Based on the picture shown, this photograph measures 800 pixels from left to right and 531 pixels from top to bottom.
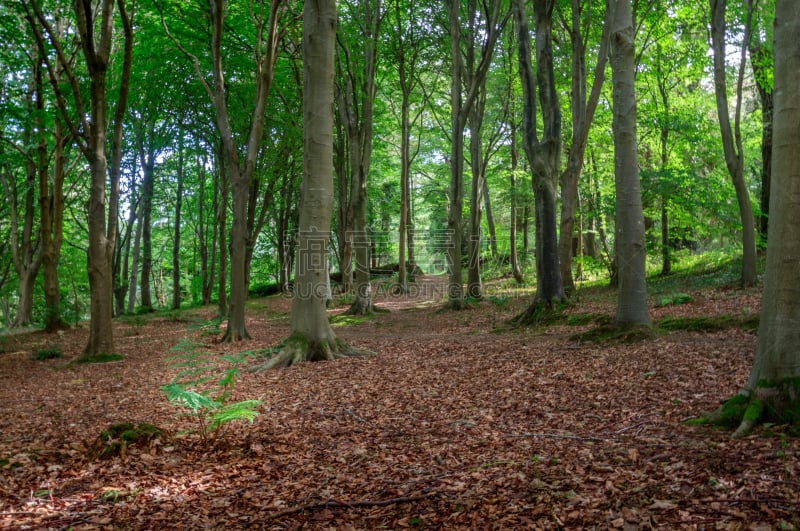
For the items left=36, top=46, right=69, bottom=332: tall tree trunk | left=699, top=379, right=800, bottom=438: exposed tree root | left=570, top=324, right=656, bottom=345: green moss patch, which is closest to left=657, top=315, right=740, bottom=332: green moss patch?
left=570, top=324, right=656, bottom=345: green moss patch

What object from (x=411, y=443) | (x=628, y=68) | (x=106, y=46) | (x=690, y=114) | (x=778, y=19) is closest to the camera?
(x=778, y=19)

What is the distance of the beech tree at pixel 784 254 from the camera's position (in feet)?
11.0

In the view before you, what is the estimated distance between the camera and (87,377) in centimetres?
789

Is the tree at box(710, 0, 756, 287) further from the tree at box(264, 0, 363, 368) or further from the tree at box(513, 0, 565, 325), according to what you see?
the tree at box(264, 0, 363, 368)

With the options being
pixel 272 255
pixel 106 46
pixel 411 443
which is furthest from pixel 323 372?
pixel 272 255

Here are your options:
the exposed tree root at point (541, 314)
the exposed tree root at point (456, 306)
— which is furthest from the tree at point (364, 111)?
the exposed tree root at point (541, 314)

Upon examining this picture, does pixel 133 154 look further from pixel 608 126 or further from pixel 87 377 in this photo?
pixel 608 126

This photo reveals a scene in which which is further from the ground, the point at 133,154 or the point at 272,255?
the point at 133,154

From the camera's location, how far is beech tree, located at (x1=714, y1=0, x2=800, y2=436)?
3.34 metres

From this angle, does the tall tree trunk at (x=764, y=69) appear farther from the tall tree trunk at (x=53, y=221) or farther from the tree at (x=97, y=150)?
the tall tree trunk at (x=53, y=221)

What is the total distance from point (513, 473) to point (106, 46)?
996 cm

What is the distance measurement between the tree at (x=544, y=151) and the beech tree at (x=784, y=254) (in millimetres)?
7135

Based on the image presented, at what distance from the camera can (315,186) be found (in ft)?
26.9

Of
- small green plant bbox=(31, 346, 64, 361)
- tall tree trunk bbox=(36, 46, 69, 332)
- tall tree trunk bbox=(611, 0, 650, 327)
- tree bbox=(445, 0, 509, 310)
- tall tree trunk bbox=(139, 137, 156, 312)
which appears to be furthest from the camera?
tall tree trunk bbox=(139, 137, 156, 312)
